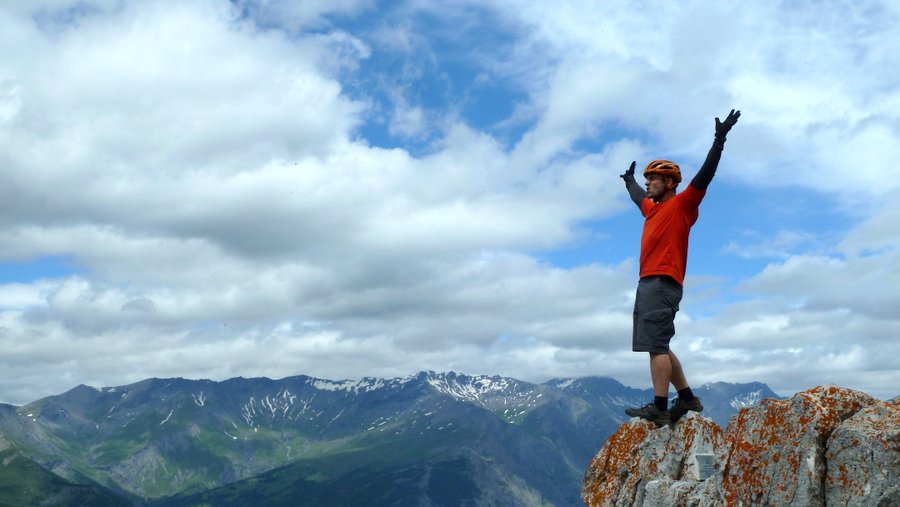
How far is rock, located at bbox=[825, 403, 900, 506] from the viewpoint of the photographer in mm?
8828

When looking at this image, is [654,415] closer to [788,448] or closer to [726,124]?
[788,448]

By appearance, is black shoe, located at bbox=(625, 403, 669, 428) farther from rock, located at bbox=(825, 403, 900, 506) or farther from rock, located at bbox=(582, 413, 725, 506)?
rock, located at bbox=(825, 403, 900, 506)

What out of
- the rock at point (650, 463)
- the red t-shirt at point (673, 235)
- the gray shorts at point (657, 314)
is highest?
the red t-shirt at point (673, 235)

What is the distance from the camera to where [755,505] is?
9992 mm

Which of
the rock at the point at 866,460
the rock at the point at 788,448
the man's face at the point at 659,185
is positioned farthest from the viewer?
the man's face at the point at 659,185

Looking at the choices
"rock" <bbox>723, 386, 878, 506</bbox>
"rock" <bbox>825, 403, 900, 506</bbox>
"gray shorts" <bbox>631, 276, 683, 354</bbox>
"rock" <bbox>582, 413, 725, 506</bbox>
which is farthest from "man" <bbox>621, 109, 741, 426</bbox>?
"rock" <bbox>825, 403, 900, 506</bbox>

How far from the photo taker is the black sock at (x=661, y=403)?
13.6m

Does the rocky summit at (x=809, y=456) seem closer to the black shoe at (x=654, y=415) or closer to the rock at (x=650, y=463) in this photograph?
the rock at (x=650, y=463)

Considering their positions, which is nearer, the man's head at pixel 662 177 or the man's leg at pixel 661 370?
the man's leg at pixel 661 370

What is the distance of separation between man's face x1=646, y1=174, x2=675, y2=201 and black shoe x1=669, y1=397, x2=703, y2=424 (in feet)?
12.4

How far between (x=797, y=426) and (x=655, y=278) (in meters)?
3.86

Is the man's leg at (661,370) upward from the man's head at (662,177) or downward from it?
downward

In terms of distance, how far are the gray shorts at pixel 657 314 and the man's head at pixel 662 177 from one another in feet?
5.68

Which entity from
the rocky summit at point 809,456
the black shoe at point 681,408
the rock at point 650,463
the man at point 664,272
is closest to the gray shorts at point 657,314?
the man at point 664,272
